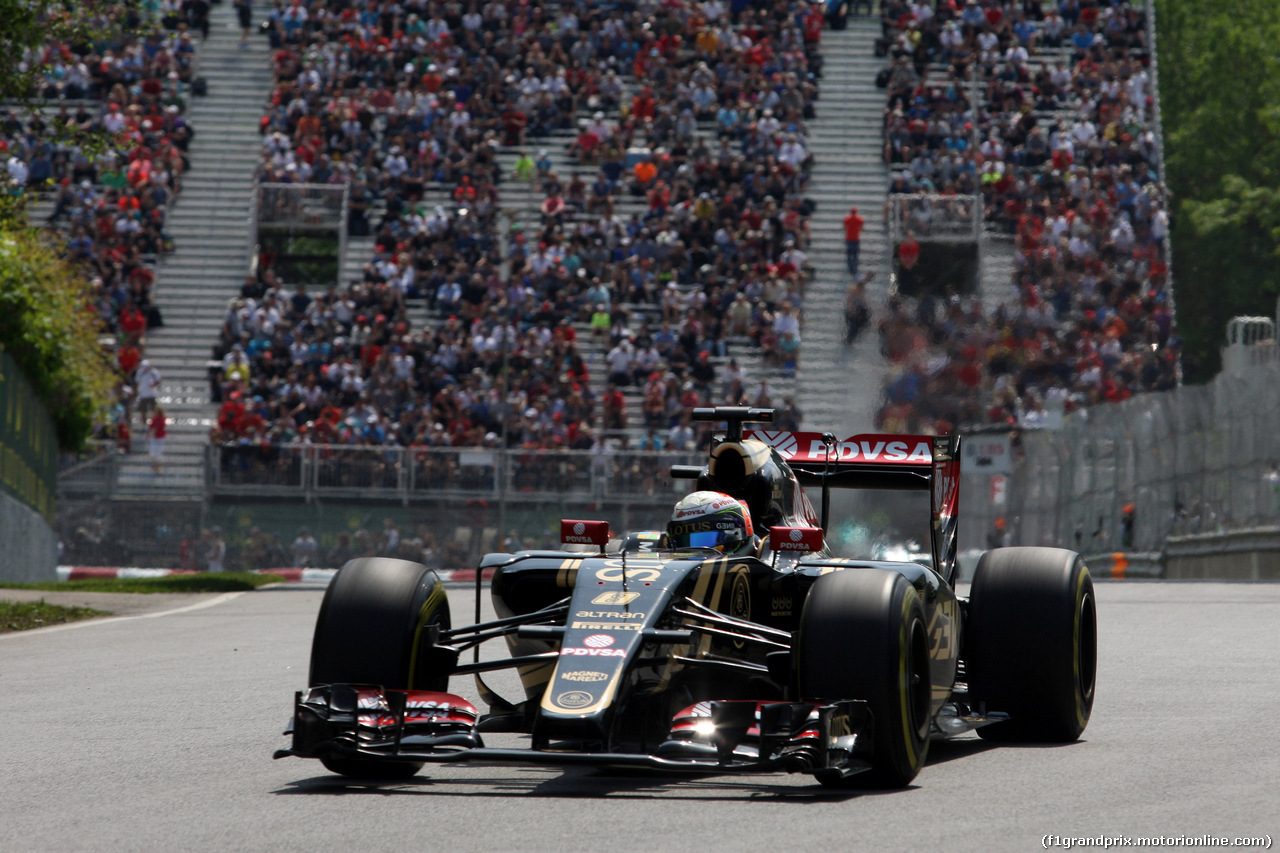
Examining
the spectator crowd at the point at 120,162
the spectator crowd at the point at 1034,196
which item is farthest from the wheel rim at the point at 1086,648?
the spectator crowd at the point at 120,162

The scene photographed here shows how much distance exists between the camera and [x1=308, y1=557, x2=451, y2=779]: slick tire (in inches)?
281

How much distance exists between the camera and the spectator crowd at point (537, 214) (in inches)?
1178

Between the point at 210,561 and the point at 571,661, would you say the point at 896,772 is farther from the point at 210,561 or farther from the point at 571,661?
the point at 210,561

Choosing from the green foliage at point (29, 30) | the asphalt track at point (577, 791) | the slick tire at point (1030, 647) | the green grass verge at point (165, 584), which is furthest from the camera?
the green grass verge at point (165, 584)

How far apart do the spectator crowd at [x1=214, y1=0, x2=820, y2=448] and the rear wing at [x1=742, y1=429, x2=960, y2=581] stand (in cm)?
1881

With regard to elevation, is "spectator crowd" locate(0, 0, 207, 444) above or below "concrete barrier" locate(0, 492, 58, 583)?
above

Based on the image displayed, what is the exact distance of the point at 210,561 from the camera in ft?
88.4

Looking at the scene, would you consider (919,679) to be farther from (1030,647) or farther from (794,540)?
(1030,647)

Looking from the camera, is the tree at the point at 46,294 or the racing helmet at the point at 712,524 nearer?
the racing helmet at the point at 712,524

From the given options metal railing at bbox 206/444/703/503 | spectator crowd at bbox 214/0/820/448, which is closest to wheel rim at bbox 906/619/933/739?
metal railing at bbox 206/444/703/503

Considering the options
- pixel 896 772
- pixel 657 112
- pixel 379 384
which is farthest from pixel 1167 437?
pixel 896 772

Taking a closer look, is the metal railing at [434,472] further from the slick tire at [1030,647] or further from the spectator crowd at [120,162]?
the slick tire at [1030,647]

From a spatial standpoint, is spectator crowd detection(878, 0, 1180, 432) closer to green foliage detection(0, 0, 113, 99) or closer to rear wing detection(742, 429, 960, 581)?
green foliage detection(0, 0, 113, 99)

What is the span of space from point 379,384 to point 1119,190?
14628 millimetres
